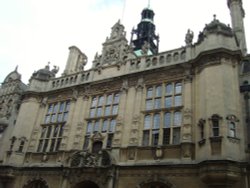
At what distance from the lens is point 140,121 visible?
17.5 m

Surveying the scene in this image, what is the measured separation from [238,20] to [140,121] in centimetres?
1016

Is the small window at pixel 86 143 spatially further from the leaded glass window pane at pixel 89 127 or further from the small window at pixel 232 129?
the small window at pixel 232 129

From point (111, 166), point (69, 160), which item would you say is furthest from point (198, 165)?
point (69, 160)

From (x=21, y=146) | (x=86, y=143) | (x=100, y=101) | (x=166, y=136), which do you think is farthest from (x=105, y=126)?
(x=21, y=146)

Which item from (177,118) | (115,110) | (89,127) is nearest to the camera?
(177,118)

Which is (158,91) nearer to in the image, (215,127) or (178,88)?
(178,88)

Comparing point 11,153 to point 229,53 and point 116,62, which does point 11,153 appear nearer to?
point 116,62

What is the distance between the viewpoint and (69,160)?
18047 mm

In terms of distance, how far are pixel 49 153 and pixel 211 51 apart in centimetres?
1278

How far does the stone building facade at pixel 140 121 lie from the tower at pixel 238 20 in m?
0.07

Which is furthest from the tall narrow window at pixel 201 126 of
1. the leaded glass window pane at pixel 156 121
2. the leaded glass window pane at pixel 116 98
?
the leaded glass window pane at pixel 116 98

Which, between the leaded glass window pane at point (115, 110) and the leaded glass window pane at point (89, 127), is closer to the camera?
the leaded glass window pane at point (115, 110)

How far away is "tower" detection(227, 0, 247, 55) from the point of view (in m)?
19.3

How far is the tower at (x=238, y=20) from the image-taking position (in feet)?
63.2
